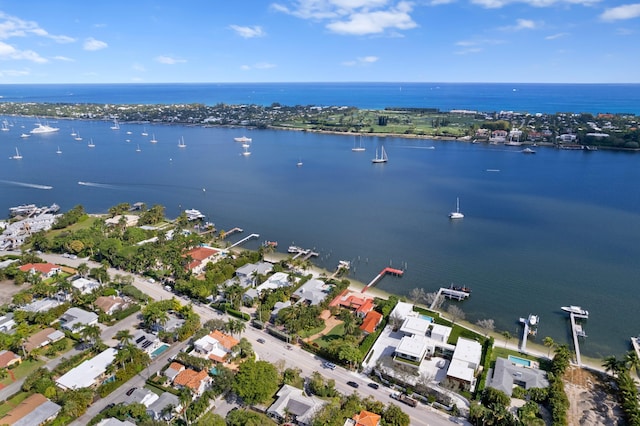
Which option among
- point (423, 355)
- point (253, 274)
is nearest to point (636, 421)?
point (423, 355)

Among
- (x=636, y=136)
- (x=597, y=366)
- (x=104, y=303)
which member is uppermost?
(x=636, y=136)

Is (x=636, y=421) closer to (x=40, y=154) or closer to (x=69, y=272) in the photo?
(x=69, y=272)

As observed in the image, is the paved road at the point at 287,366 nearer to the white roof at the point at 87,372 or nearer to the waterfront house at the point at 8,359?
the white roof at the point at 87,372

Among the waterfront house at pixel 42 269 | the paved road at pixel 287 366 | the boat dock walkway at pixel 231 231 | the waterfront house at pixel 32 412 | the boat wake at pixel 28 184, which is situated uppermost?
the boat wake at pixel 28 184

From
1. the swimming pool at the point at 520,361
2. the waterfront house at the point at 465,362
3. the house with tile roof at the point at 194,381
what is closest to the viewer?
the house with tile roof at the point at 194,381

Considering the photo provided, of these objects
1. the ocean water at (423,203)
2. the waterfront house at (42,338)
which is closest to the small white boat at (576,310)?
the ocean water at (423,203)

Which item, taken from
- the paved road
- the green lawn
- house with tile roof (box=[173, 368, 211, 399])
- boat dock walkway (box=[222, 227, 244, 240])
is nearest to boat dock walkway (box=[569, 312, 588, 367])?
the paved road

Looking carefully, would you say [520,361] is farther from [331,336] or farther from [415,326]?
[331,336]
